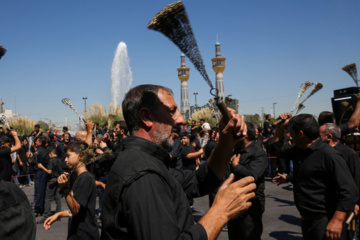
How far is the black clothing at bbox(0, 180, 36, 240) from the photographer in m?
1.89

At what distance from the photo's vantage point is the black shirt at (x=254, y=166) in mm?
4367

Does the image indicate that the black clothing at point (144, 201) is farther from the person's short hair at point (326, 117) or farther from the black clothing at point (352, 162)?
the person's short hair at point (326, 117)

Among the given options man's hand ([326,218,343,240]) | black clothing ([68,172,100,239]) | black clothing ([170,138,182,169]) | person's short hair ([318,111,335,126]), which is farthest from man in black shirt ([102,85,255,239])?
black clothing ([170,138,182,169])

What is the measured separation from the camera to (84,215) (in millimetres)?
3988

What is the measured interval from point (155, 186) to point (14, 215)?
Answer: 1121 mm

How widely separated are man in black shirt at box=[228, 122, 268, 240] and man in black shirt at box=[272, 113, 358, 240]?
643 mm

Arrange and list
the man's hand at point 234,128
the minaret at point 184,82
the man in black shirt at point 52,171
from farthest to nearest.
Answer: the minaret at point 184,82 < the man in black shirt at point 52,171 < the man's hand at point 234,128

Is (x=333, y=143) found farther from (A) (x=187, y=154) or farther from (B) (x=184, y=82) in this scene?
(B) (x=184, y=82)

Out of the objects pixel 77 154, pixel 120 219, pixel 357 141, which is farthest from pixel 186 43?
pixel 357 141

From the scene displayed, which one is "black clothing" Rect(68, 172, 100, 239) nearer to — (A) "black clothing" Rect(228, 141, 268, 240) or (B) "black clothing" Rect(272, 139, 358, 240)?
(A) "black clothing" Rect(228, 141, 268, 240)

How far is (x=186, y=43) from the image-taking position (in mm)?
2271

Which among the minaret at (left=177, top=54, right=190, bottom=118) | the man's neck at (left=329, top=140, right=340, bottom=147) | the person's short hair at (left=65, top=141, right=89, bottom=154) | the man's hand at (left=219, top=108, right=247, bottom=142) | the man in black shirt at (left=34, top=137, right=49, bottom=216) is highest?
the minaret at (left=177, top=54, right=190, bottom=118)

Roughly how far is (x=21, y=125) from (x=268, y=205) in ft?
59.4

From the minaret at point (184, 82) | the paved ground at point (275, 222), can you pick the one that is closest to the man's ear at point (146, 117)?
the paved ground at point (275, 222)
